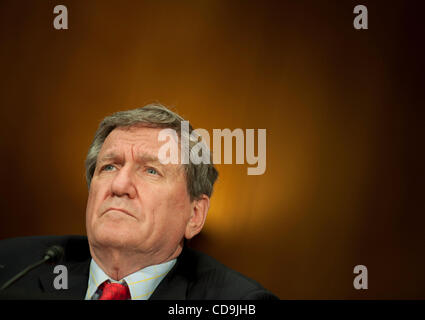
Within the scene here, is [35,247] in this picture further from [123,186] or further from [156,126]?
[156,126]

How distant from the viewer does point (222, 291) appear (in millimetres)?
1433

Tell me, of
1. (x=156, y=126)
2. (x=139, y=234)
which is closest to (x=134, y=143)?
(x=156, y=126)

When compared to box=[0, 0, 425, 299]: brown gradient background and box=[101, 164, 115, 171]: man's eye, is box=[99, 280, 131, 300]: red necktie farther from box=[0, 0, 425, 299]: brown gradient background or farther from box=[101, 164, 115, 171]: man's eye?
box=[0, 0, 425, 299]: brown gradient background

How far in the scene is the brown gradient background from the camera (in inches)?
70.2

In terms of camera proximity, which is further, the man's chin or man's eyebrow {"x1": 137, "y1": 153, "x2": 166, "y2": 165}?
man's eyebrow {"x1": 137, "y1": 153, "x2": 166, "y2": 165}

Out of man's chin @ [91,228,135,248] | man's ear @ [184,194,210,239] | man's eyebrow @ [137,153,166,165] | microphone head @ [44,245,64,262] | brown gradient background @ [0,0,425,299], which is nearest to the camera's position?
microphone head @ [44,245,64,262]

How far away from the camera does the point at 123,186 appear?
142cm

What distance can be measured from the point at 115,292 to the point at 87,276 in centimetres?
18

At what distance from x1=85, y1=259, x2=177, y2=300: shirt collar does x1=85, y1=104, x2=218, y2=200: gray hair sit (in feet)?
0.97

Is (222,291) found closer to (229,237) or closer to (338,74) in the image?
(229,237)

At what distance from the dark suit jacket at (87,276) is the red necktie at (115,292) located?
0.30 feet

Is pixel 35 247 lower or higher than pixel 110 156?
lower

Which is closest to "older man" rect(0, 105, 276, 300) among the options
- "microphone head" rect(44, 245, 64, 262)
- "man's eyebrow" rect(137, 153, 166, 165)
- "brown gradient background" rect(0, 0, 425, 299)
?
"man's eyebrow" rect(137, 153, 166, 165)
